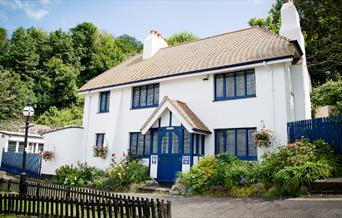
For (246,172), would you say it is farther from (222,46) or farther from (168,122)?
(222,46)

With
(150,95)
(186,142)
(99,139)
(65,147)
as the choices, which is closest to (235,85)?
(186,142)

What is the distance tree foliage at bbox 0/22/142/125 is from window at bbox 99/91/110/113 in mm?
21637

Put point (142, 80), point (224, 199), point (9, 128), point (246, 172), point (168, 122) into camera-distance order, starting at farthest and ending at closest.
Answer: point (9, 128) → point (142, 80) → point (168, 122) → point (246, 172) → point (224, 199)

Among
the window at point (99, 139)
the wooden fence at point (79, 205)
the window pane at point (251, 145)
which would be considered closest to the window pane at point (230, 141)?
the window pane at point (251, 145)

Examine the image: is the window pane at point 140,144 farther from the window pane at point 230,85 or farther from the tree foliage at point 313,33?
the tree foliage at point 313,33

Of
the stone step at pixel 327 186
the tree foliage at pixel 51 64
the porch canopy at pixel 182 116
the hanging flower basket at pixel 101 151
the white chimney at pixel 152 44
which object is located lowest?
the stone step at pixel 327 186

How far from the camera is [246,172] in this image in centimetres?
1258

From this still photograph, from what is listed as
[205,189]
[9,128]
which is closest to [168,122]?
[205,189]

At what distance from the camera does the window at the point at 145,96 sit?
61.9 feet

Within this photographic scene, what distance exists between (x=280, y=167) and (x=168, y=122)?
269 inches

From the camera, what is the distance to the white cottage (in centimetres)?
1470

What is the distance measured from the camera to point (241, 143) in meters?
15.1

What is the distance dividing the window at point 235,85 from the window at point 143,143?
441 cm

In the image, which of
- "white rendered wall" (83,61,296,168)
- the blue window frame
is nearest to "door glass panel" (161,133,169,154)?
"white rendered wall" (83,61,296,168)
